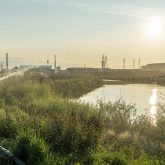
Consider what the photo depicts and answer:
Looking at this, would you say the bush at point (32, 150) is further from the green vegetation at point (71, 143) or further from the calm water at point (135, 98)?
the calm water at point (135, 98)

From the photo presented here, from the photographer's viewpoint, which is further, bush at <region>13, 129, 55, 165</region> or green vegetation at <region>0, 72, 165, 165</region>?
green vegetation at <region>0, 72, 165, 165</region>

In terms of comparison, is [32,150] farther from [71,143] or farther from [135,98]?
[135,98]

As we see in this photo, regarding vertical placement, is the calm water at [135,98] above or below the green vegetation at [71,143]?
below

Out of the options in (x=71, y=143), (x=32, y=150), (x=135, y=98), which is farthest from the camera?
(x=135, y=98)

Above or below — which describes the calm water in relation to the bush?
below

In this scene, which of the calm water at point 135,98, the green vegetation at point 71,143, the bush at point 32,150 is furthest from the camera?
the calm water at point 135,98

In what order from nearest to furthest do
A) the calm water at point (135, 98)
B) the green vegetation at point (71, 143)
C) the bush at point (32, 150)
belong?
the bush at point (32, 150)
the green vegetation at point (71, 143)
the calm water at point (135, 98)

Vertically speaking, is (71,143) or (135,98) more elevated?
(71,143)

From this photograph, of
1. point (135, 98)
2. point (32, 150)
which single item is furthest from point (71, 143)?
point (135, 98)

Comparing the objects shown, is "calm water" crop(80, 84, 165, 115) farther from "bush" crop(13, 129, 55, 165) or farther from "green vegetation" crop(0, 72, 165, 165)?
"bush" crop(13, 129, 55, 165)

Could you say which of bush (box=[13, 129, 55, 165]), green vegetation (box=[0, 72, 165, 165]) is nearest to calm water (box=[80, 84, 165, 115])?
green vegetation (box=[0, 72, 165, 165])

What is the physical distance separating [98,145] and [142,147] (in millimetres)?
2527

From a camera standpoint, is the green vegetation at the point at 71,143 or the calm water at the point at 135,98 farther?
the calm water at the point at 135,98

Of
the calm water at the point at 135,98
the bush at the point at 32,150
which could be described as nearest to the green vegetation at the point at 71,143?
the bush at the point at 32,150
